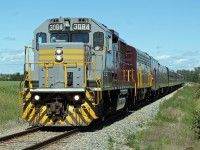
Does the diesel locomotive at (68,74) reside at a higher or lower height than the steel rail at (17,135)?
higher

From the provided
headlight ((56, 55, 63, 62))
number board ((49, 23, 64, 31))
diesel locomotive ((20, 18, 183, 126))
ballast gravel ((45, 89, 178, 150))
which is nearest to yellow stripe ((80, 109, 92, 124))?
diesel locomotive ((20, 18, 183, 126))

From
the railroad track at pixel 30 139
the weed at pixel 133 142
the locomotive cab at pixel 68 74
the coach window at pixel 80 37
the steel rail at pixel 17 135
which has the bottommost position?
the weed at pixel 133 142

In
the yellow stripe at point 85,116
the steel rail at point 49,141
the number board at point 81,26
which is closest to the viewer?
the steel rail at point 49,141

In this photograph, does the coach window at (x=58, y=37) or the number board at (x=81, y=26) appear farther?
the coach window at (x=58, y=37)

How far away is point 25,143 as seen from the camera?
9891mm

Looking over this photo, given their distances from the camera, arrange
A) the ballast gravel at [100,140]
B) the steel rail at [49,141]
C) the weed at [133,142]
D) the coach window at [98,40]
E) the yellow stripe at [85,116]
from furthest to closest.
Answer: the coach window at [98,40] < the yellow stripe at [85,116] < the weed at [133,142] < the ballast gravel at [100,140] < the steel rail at [49,141]

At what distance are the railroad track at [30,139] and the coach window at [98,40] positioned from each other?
2.96 m

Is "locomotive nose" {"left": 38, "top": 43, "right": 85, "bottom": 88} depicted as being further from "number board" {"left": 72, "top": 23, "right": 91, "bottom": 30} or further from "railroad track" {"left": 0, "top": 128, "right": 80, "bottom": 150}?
"railroad track" {"left": 0, "top": 128, "right": 80, "bottom": 150}

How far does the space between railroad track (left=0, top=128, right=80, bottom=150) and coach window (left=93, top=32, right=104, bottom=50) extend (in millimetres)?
2960

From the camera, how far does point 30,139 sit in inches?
417

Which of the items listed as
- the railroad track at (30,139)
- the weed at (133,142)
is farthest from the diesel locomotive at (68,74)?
the weed at (133,142)

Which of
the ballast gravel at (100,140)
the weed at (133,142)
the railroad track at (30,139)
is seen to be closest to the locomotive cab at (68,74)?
the railroad track at (30,139)

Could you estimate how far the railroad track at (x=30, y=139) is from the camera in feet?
30.6

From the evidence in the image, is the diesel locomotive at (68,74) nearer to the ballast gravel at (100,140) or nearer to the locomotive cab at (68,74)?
the locomotive cab at (68,74)
